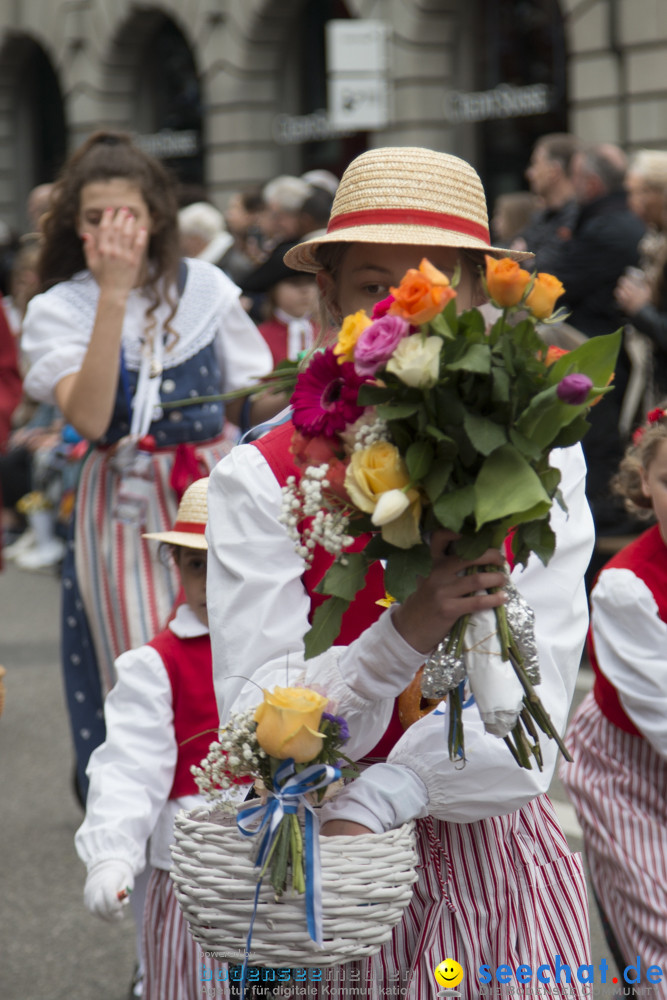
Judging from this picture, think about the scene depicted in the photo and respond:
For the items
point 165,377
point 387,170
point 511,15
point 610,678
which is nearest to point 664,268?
point 165,377

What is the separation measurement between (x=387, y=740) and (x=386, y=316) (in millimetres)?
767

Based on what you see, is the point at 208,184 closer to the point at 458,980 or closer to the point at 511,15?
the point at 511,15

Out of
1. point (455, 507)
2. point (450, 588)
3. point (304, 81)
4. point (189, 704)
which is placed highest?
point (455, 507)

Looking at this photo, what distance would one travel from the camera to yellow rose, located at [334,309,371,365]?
5.85 ft

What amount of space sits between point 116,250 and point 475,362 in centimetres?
253

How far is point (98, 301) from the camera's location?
13.3 feet

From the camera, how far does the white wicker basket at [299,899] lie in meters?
1.81

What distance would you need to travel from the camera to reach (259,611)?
2082 millimetres

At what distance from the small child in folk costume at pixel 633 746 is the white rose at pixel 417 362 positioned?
1.69m

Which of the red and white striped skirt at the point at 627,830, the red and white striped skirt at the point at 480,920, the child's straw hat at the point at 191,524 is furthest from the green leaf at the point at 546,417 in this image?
the red and white striped skirt at the point at 627,830

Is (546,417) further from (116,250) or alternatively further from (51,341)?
(51,341)

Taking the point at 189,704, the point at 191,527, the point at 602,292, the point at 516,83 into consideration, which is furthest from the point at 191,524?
the point at 516,83

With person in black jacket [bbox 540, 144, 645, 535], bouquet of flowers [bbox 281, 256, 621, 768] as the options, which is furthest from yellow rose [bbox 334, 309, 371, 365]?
person in black jacket [bbox 540, 144, 645, 535]

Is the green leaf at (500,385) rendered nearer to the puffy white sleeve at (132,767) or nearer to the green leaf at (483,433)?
the green leaf at (483,433)
